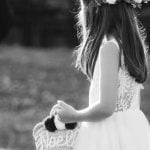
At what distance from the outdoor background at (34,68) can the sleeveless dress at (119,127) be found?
307 cm

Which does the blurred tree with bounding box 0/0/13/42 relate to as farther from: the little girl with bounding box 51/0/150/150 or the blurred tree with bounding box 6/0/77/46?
the little girl with bounding box 51/0/150/150

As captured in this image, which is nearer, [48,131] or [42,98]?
[48,131]

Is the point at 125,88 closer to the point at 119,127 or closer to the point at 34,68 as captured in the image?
the point at 119,127

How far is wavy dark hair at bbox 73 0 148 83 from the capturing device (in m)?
3.49

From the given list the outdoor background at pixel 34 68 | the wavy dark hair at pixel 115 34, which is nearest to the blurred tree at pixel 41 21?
the outdoor background at pixel 34 68

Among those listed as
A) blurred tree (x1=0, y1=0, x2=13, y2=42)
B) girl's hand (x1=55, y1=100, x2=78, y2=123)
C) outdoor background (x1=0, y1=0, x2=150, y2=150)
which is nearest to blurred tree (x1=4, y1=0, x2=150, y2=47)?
outdoor background (x1=0, y1=0, x2=150, y2=150)

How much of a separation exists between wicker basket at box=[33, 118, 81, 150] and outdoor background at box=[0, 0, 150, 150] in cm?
302

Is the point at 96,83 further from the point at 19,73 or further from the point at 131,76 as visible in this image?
the point at 19,73

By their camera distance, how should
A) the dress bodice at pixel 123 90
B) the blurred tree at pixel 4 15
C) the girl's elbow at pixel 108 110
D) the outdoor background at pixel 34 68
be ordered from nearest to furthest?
the girl's elbow at pixel 108 110 → the dress bodice at pixel 123 90 → the outdoor background at pixel 34 68 → the blurred tree at pixel 4 15

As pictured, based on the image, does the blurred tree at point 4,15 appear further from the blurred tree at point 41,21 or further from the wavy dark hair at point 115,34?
the wavy dark hair at point 115,34

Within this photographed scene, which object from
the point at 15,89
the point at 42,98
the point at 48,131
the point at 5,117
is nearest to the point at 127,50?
the point at 48,131

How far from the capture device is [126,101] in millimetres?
3561

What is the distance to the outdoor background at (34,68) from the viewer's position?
813cm

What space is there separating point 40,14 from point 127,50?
12.8 meters
